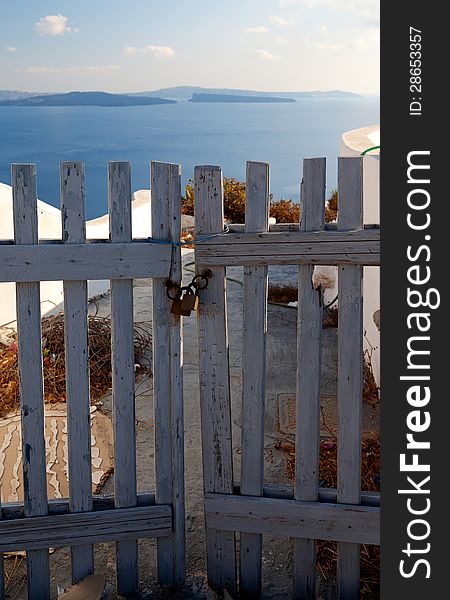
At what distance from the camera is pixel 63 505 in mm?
2654

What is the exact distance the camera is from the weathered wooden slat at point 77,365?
242cm

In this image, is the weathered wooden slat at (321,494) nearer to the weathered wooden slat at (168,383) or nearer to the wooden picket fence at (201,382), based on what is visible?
the wooden picket fence at (201,382)

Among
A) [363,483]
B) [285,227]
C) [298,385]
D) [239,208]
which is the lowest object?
[363,483]

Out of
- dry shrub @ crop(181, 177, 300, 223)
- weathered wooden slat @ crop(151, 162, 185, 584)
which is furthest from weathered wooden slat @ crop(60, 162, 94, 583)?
dry shrub @ crop(181, 177, 300, 223)

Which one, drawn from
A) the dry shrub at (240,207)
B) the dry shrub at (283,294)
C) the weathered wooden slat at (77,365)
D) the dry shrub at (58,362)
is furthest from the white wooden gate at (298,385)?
the dry shrub at (240,207)

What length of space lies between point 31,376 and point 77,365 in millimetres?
161

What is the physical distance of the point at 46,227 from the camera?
6.18 meters

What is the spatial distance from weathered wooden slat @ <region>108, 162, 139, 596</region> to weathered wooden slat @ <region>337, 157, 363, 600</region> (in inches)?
28.6

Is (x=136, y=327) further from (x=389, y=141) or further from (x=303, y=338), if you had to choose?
(x=389, y=141)

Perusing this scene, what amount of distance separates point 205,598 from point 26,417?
93 cm

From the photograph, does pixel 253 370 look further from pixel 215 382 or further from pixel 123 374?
pixel 123 374

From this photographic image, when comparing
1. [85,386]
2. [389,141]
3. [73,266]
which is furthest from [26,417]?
[389,141]

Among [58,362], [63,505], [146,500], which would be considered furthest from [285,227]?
[58,362]

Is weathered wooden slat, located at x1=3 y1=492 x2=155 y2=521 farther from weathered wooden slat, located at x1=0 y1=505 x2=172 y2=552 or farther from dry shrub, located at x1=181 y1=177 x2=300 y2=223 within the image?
dry shrub, located at x1=181 y1=177 x2=300 y2=223
